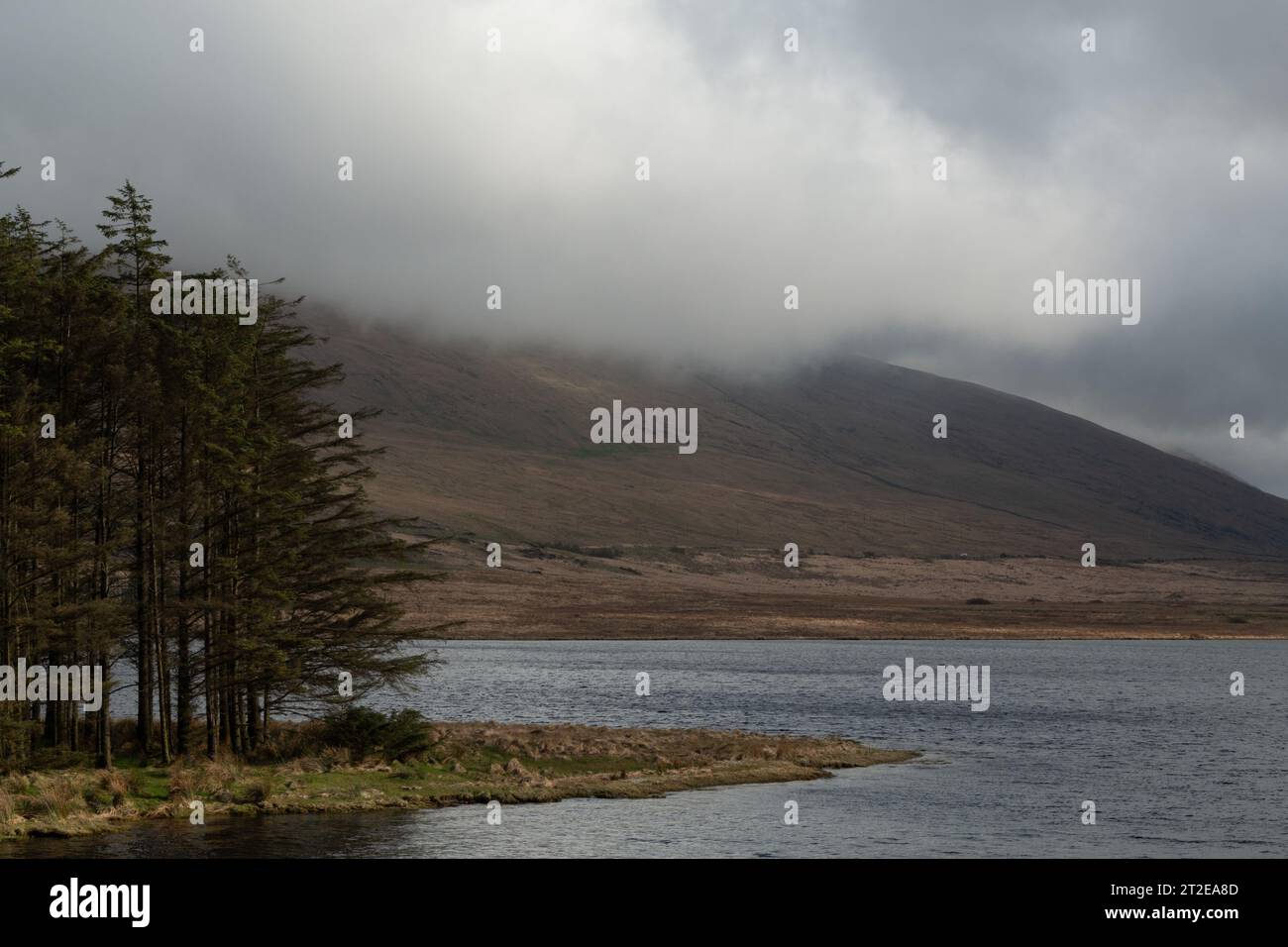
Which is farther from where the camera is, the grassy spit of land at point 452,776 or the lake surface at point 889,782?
the grassy spit of land at point 452,776

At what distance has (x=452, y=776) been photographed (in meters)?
50.2

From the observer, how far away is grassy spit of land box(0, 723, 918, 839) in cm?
4038

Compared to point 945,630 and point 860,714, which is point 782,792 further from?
point 945,630

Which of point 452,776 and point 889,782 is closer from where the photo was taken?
point 452,776

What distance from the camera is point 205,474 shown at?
1923 inches

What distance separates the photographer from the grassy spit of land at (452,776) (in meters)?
40.4

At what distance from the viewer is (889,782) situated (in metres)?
54.3

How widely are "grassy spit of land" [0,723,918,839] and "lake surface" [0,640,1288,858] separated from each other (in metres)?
1.55

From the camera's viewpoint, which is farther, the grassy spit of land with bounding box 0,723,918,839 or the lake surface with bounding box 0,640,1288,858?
the grassy spit of land with bounding box 0,723,918,839

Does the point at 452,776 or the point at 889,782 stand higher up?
the point at 452,776

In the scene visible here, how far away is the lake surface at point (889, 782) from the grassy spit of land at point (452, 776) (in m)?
1.55

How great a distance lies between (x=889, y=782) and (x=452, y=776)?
17684 millimetres

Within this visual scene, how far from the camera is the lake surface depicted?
38781mm
